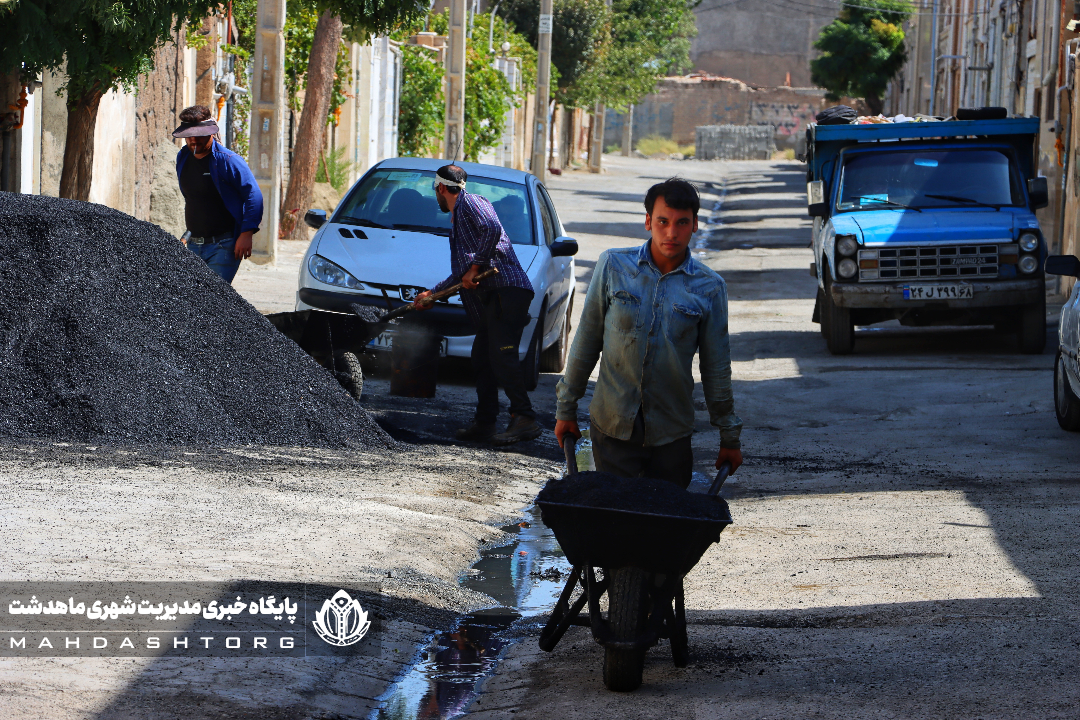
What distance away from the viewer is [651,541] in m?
4.06

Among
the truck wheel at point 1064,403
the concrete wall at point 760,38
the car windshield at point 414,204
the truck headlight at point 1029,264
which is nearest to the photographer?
the truck wheel at point 1064,403

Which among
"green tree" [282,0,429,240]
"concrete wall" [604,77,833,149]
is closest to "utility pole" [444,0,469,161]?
"green tree" [282,0,429,240]

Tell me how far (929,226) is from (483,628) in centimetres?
898

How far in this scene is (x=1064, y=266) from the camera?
348 inches

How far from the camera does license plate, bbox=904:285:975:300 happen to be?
1274 centimetres

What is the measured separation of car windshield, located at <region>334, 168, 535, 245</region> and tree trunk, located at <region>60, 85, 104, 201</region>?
209 centimetres

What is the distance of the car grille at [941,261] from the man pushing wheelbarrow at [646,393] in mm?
8679

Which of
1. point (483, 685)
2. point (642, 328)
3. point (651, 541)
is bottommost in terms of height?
point (483, 685)

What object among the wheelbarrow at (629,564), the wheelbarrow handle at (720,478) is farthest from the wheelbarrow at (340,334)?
the wheelbarrow at (629,564)

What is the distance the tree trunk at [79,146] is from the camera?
10617 mm

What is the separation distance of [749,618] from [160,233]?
5.08 meters

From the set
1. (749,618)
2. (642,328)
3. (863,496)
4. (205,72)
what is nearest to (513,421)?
(863,496)

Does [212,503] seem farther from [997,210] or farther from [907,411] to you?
[997,210]

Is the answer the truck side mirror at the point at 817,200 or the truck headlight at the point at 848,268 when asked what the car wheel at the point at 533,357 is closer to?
the truck headlight at the point at 848,268
